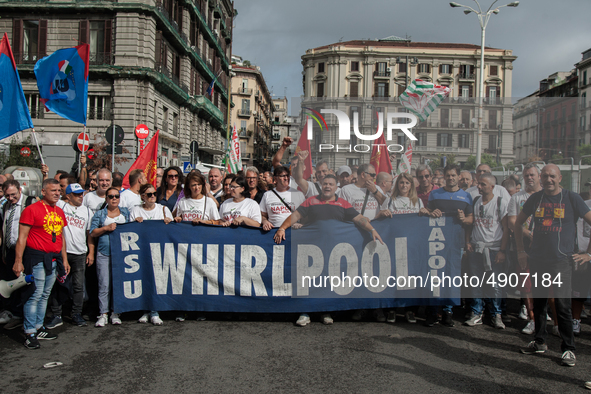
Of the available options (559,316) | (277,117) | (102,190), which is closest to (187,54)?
(102,190)

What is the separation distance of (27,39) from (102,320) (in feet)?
86.0

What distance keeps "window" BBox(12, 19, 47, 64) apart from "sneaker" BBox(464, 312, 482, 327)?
27.2 metres

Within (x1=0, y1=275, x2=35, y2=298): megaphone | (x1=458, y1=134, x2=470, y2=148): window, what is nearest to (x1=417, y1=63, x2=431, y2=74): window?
(x1=458, y1=134, x2=470, y2=148): window

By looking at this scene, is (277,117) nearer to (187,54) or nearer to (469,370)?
(187,54)

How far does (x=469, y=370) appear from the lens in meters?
4.07

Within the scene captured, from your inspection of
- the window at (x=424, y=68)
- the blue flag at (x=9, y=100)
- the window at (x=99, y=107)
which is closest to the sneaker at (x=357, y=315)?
the blue flag at (x=9, y=100)

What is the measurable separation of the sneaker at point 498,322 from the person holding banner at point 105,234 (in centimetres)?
460

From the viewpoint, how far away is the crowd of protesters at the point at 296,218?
5.01 m

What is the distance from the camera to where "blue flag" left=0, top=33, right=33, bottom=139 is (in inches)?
270

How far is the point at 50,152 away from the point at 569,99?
25.5m

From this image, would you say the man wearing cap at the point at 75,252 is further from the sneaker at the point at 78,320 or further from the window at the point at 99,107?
the window at the point at 99,107

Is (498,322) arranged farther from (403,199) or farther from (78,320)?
(78,320)

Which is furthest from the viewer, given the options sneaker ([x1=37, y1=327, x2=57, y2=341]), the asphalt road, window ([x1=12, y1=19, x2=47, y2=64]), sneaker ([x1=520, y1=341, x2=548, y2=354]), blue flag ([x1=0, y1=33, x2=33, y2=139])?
window ([x1=12, y1=19, x2=47, y2=64])

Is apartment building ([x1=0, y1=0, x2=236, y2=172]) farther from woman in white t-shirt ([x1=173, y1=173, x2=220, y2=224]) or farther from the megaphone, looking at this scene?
the megaphone
